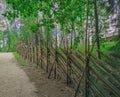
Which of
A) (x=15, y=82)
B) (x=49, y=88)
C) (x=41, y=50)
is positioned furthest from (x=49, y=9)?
(x=41, y=50)

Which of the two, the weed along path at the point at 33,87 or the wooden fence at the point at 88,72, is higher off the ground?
the wooden fence at the point at 88,72

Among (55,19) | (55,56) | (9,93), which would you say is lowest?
(9,93)

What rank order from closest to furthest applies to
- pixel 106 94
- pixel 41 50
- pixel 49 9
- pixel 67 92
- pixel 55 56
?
pixel 106 94
pixel 67 92
pixel 49 9
pixel 55 56
pixel 41 50

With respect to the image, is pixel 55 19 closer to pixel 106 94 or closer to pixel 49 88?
pixel 49 88

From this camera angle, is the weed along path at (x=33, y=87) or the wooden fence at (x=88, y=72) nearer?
the wooden fence at (x=88, y=72)

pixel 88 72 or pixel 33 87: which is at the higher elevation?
pixel 88 72

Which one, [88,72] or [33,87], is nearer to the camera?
[88,72]

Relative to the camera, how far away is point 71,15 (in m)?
9.68

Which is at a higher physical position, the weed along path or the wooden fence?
the wooden fence

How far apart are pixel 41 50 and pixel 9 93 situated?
19.1 feet

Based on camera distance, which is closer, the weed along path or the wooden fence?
the wooden fence

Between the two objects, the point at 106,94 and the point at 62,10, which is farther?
the point at 62,10

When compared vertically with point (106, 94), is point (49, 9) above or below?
above

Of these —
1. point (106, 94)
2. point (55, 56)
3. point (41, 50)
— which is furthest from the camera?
point (41, 50)
